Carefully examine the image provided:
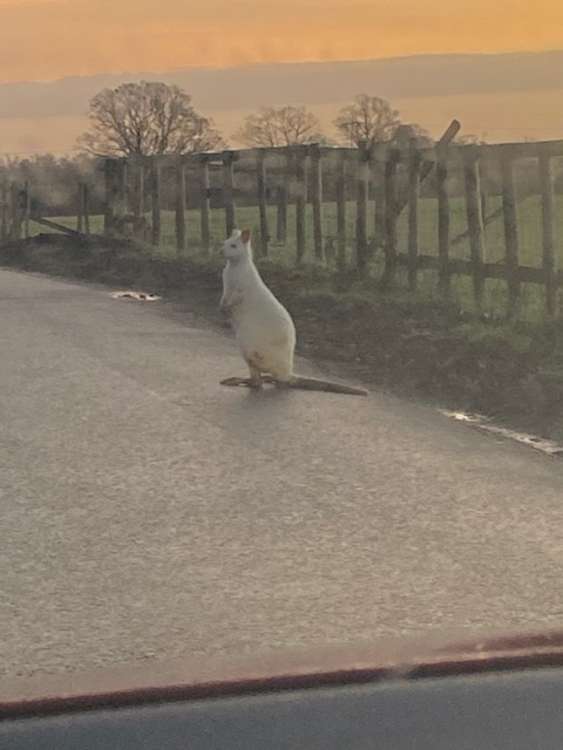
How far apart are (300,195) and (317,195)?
3.19 ft

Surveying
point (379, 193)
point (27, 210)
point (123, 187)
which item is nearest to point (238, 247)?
point (379, 193)

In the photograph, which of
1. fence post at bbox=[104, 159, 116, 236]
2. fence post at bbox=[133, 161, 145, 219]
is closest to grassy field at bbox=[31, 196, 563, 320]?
fence post at bbox=[133, 161, 145, 219]

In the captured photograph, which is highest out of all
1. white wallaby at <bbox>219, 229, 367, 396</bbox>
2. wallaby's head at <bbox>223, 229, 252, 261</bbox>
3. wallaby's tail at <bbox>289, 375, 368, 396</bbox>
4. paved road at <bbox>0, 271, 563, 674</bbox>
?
wallaby's head at <bbox>223, 229, 252, 261</bbox>

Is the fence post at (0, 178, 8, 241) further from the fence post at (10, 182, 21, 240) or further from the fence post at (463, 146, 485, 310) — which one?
A: the fence post at (463, 146, 485, 310)

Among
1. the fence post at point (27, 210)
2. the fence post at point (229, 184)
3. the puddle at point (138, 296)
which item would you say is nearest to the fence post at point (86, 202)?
the fence post at point (27, 210)

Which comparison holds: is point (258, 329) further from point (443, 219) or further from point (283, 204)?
point (283, 204)

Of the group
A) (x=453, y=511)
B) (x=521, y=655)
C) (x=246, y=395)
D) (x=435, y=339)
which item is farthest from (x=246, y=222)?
(x=521, y=655)

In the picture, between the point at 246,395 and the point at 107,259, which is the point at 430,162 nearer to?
the point at 246,395

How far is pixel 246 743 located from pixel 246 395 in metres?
6.41

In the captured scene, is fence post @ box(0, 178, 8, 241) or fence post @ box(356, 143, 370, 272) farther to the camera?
fence post @ box(0, 178, 8, 241)

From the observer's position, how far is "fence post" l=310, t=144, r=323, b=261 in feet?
65.9

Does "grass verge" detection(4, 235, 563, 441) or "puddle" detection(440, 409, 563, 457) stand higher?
"grass verge" detection(4, 235, 563, 441)

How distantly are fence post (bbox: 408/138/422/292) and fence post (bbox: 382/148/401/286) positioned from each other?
19.4 inches

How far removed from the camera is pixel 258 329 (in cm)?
1031
